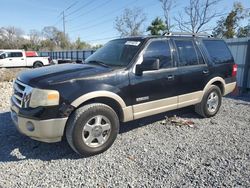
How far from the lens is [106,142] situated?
12.2 feet

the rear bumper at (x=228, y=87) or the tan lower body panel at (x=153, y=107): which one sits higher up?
the rear bumper at (x=228, y=87)

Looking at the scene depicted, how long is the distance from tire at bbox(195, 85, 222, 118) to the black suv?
24 millimetres

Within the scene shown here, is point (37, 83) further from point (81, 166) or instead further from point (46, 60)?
point (46, 60)

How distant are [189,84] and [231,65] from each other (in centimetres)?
174

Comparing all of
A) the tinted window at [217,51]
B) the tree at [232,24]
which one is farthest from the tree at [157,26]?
the tinted window at [217,51]

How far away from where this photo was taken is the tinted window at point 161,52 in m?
4.19

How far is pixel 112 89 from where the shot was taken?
12.0ft

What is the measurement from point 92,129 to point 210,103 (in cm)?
318

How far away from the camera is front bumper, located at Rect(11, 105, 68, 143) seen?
3.20 metres

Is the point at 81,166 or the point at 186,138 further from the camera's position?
the point at 186,138

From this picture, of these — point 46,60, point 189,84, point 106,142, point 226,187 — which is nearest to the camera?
point 226,187

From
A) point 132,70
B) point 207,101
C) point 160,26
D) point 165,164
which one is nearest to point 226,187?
point 165,164

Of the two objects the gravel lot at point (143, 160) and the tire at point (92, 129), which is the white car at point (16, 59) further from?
the tire at point (92, 129)

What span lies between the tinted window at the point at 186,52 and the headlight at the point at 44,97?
2.60 m
